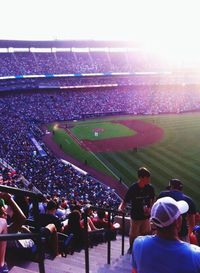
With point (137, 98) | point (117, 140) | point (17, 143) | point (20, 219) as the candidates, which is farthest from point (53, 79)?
point (20, 219)

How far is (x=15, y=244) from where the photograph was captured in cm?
573

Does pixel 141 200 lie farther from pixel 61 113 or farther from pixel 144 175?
pixel 61 113

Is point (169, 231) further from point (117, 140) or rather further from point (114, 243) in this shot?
point (117, 140)

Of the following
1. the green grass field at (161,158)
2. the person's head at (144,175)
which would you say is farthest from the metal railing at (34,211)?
the green grass field at (161,158)

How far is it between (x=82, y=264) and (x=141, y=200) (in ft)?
5.80

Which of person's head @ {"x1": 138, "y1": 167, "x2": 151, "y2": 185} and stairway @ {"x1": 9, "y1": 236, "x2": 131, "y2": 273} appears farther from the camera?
person's head @ {"x1": 138, "y1": 167, "x2": 151, "y2": 185}

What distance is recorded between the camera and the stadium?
2741cm

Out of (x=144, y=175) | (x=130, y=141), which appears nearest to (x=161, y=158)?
(x=130, y=141)

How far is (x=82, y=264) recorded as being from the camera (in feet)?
21.3

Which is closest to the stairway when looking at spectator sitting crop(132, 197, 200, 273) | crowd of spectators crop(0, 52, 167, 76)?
spectator sitting crop(132, 197, 200, 273)

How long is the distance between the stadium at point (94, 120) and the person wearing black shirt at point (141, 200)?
1614 mm

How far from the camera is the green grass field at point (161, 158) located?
28688 millimetres

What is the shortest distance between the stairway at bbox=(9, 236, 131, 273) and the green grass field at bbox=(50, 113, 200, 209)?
16.3m

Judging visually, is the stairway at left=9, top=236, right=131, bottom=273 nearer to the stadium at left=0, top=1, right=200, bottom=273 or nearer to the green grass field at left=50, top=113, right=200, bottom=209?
the stadium at left=0, top=1, right=200, bottom=273
